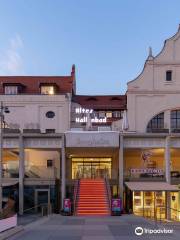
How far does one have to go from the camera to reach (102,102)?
72.8 metres

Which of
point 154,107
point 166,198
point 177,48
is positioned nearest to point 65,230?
point 166,198

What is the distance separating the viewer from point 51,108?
66.4 metres

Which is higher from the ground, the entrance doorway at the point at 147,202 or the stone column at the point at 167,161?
the stone column at the point at 167,161

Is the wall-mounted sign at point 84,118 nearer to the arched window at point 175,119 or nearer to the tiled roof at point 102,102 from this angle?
the tiled roof at point 102,102

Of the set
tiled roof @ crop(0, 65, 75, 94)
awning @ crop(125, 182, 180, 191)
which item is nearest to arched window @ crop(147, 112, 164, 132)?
awning @ crop(125, 182, 180, 191)

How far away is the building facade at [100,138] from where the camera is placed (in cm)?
5250

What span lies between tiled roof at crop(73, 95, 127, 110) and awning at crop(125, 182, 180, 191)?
2039 centimetres

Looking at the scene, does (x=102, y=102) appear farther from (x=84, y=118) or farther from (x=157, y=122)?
(x=157, y=122)

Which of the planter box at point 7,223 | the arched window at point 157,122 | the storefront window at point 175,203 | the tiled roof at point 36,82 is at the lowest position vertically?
the storefront window at point 175,203

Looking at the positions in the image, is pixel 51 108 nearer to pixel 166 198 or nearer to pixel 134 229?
pixel 166 198

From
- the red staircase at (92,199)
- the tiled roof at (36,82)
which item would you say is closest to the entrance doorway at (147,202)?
the red staircase at (92,199)

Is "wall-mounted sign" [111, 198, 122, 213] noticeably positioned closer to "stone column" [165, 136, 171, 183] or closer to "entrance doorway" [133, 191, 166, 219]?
"entrance doorway" [133, 191, 166, 219]

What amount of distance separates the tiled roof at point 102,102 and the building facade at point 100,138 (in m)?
0.16

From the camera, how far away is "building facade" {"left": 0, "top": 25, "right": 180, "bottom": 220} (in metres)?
52.5
